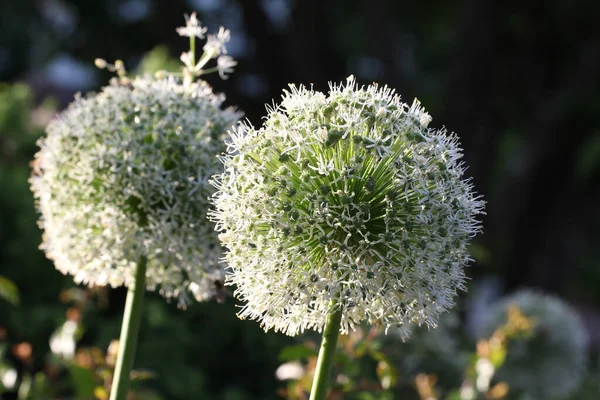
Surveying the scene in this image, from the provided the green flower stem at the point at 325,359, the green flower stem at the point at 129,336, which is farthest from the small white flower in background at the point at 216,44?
the green flower stem at the point at 325,359

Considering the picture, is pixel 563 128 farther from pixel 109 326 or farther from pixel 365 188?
pixel 365 188

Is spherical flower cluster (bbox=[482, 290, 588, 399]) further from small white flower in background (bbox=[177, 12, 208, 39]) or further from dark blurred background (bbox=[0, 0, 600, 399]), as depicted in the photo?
small white flower in background (bbox=[177, 12, 208, 39])

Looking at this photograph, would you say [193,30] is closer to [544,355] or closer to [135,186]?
[135,186]

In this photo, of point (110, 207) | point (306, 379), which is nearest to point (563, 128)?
point (306, 379)

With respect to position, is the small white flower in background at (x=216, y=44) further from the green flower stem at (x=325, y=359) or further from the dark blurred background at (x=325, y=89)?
the dark blurred background at (x=325, y=89)

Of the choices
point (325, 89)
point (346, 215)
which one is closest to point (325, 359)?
point (346, 215)

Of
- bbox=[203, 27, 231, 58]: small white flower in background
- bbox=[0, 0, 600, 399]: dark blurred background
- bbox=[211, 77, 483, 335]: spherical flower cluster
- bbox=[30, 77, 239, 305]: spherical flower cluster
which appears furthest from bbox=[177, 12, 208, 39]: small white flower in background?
bbox=[0, 0, 600, 399]: dark blurred background
